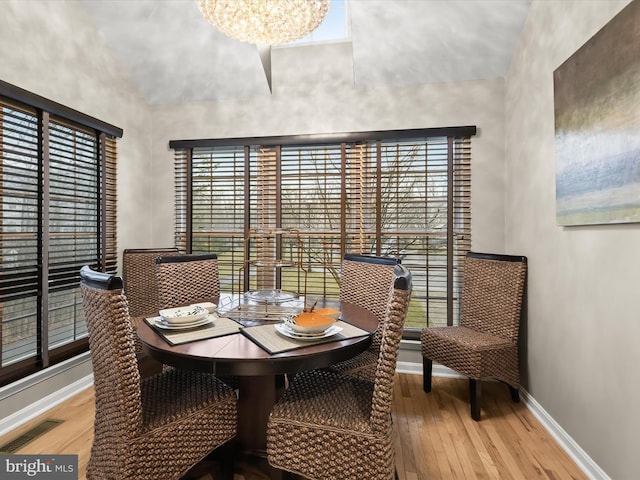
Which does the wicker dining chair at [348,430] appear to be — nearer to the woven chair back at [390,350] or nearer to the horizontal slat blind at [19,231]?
the woven chair back at [390,350]

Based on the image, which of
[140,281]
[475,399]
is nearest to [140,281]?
[140,281]

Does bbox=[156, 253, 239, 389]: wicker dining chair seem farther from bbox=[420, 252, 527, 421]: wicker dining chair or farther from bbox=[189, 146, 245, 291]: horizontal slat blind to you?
bbox=[420, 252, 527, 421]: wicker dining chair

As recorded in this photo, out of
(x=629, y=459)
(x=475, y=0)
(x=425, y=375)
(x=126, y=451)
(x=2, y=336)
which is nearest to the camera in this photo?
(x=126, y=451)

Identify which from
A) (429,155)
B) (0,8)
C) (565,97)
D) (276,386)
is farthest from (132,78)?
(565,97)

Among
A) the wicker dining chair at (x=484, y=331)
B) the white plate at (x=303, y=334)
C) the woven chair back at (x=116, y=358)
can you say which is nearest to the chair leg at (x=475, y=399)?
the wicker dining chair at (x=484, y=331)

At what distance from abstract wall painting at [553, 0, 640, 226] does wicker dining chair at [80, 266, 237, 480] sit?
73.7 inches

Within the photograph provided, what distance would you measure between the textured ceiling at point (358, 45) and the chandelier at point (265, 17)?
738 mm

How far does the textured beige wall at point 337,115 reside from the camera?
9.78 ft

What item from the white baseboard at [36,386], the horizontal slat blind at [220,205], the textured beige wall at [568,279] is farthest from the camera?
the horizontal slat blind at [220,205]

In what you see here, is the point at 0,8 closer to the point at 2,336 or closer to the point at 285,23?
the point at 285,23

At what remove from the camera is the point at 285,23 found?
2.07m

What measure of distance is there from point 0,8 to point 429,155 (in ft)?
9.90

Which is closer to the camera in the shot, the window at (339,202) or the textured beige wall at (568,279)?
the textured beige wall at (568,279)

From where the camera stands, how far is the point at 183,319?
5.33 ft
